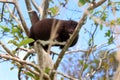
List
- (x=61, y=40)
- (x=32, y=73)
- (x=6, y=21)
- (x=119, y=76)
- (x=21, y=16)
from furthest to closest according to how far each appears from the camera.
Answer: (x=6, y=21) → (x=61, y=40) → (x=21, y=16) → (x=32, y=73) → (x=119, y=76)

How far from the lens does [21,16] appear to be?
2812mm

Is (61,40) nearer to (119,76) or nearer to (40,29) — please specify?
(40,29)

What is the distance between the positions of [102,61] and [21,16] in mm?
899

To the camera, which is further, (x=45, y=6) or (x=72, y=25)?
(x=72, y=25)

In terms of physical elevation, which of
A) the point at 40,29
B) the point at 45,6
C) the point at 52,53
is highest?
the point at 45,6

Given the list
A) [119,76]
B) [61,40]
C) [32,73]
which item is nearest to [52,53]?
[61,40]

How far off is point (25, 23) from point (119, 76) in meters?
1.90

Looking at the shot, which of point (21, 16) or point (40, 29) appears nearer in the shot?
point (21, 16)

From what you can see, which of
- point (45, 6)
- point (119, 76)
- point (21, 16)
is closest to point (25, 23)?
point (21, 16)

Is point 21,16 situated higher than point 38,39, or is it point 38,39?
point 21,16

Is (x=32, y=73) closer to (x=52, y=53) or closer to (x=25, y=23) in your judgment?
(x=25, y=23)

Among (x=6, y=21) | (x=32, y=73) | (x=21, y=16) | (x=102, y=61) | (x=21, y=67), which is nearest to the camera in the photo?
(x=32, y=73)

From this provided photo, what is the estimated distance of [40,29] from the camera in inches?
123

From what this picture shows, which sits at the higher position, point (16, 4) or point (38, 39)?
point (16, 4)
